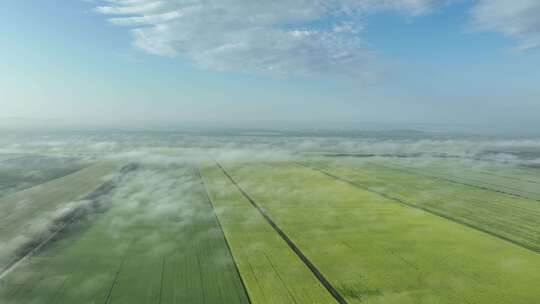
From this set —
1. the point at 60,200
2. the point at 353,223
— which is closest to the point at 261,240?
the point at 353,223

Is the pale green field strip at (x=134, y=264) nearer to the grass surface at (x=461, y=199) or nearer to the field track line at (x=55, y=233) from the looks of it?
the field track line at (x=55, y=233)

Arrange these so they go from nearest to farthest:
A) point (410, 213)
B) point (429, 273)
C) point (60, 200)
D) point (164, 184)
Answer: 1. point (429, 273)
2. point (410, 213)
3. point (60, 200)
4. point (164, 184)

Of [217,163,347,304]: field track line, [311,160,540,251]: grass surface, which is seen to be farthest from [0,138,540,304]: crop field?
[311,160,540,251]: grass surface

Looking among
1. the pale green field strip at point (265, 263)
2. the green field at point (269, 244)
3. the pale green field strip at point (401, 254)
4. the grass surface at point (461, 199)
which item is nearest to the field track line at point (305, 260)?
the green field at point (269, 244)

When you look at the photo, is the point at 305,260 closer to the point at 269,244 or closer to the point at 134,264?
the point at 269,244

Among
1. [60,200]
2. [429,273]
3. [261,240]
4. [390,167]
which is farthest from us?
[390,167]

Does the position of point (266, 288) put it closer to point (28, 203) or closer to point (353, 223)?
point (353, 223)

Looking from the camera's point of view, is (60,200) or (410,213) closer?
(410,213)
